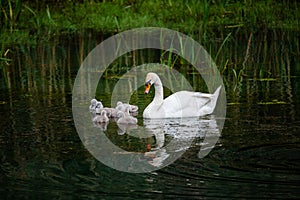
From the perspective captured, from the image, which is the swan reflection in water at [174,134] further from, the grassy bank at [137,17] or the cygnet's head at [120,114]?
the grassy bank at [137,17]

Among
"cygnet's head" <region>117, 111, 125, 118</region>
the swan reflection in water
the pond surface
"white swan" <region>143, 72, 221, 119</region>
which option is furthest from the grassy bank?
the swan reflection in water

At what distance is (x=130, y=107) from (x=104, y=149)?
1649mm

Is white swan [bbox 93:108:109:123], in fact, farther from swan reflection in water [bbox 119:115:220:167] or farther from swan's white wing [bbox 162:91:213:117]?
swan's white wing [bbox 162:91:213:117]

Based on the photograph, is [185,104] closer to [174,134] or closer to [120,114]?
[120,114]

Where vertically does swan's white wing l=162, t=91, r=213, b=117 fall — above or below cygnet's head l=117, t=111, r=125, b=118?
above

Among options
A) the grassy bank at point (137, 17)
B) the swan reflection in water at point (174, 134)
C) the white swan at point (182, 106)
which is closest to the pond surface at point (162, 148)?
the swan reflection in water at point (174, 134)

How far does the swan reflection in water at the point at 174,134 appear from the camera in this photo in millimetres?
6504

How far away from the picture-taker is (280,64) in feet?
36.9

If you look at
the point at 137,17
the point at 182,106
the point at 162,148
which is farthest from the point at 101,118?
the point at 137,17

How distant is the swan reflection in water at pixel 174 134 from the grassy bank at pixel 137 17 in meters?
6.71

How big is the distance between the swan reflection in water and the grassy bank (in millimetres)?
6708

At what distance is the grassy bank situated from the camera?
50.2 ft

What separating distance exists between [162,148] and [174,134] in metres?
0.53

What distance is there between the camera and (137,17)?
54.0ft
